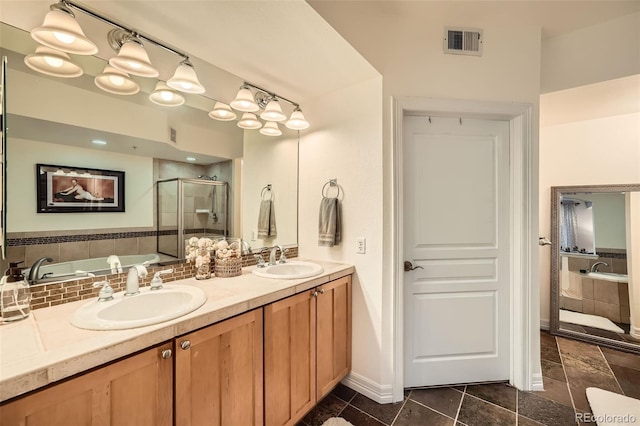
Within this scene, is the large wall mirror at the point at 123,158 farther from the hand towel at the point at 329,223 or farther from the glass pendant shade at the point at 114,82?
the hand towel at the point at 329,223

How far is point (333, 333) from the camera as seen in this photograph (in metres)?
1.85

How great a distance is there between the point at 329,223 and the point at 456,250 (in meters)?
0.98

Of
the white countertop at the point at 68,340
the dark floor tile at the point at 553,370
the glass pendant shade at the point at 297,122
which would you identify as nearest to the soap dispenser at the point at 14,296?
the white countertop at the point at 68,340

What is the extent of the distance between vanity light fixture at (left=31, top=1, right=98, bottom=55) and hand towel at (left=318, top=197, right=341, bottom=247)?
1.54 m

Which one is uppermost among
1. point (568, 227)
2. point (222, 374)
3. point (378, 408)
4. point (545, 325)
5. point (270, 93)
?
point (270, 93)

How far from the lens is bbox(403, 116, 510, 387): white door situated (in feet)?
6.58

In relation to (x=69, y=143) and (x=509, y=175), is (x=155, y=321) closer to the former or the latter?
(x=69, y=143)

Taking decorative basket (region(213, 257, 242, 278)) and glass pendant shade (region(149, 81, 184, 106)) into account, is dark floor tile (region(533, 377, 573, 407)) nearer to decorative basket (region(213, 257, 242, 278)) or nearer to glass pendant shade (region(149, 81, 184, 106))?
decorative basket (region(213, 257, 242, 278))

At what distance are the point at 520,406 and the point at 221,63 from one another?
10.0 ft

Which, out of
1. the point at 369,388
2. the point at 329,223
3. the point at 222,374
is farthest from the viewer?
the point at 329,223

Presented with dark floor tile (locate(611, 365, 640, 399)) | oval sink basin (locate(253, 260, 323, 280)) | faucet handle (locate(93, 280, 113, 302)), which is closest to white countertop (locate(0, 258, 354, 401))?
faucet handle (locate(93, 280, 113, 302))

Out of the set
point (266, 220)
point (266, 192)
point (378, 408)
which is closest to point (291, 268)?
point (266, 220)

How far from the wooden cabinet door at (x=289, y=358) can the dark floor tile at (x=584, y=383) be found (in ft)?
6.01

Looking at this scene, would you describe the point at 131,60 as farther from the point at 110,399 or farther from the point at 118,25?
the point at 110,399
